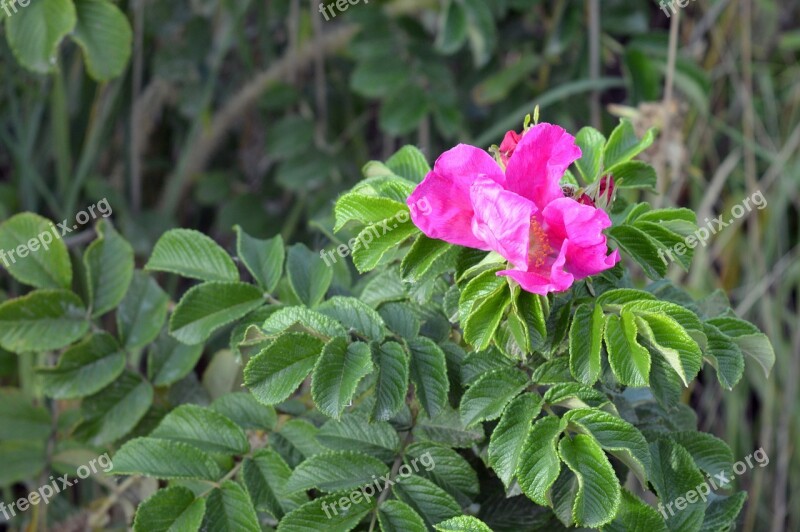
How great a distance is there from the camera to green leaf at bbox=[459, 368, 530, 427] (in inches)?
21.9

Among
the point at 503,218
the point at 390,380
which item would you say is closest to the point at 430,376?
the point at 390,380

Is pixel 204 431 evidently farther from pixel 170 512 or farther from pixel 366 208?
pixel 366 208

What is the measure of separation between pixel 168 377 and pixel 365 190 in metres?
0.30

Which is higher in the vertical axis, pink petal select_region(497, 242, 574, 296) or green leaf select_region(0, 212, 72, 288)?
green leaf select_region(0, 212, 72, 288)

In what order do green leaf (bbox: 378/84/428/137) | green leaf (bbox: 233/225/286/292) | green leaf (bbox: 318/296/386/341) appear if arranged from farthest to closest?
green leaf (bbox: 378/84/428/137), green leaf (bbox: 233/225/286/292), green leaf (bbox: 318/296/386/341)

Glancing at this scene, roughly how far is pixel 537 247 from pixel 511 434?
4.5 inches

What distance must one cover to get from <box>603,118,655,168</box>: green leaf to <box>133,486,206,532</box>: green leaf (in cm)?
37

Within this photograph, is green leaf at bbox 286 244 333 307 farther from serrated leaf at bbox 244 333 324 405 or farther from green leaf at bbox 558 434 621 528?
green leaf at bbox 558 434 621 528

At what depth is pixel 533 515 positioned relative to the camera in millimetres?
627

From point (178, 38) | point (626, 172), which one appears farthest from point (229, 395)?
point (178, 38)

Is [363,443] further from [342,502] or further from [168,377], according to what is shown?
[168,377]

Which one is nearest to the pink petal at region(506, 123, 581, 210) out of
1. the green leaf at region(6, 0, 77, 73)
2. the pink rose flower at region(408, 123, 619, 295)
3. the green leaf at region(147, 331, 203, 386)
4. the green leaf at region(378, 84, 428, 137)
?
the pink rose flower at region(408, 123, 619, 295)

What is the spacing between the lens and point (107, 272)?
0.81m

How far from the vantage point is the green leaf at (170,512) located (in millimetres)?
605
